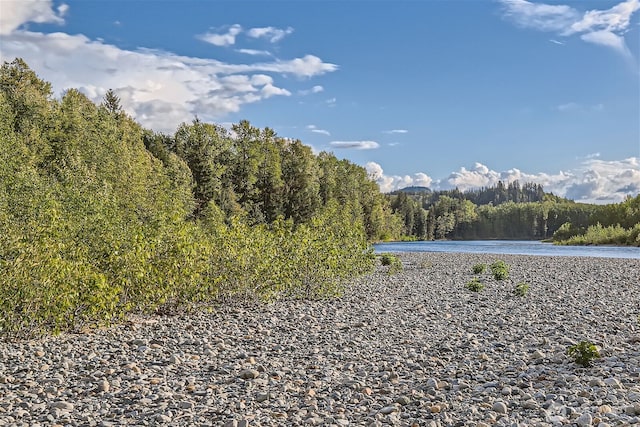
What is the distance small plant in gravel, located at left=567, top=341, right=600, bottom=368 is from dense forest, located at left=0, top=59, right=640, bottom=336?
8918mm

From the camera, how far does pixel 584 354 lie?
878cm

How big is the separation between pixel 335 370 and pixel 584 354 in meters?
4.03

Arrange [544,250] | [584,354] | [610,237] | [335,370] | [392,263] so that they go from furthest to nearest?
[610,237] → [544,250] → [392,263] → [335,370] → [584,354]

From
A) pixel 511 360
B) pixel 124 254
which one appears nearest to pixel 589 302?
pixel 511 360

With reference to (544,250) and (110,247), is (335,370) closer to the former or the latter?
(110,247)

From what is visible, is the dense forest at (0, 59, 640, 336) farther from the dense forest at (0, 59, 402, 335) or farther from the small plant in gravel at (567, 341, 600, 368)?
the small plant in gravel at (567, 341, 600, 368)

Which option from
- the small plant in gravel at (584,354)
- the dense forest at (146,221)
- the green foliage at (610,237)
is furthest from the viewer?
the green foliage at (610,237)

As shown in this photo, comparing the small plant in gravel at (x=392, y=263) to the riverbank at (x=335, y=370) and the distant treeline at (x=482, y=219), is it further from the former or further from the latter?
the distant treeline at (x=482, y=219)

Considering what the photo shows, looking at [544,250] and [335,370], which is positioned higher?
[544,250]

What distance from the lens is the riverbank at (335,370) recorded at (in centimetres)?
698

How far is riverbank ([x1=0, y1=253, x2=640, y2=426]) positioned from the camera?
6.98 meters

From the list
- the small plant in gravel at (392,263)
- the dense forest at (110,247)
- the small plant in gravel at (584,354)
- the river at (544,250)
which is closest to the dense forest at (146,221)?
the dense forest at (110,247)

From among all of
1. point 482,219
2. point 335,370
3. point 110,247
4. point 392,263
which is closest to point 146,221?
point 392,263

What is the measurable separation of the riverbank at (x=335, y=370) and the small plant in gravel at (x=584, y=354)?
5.7 inches
